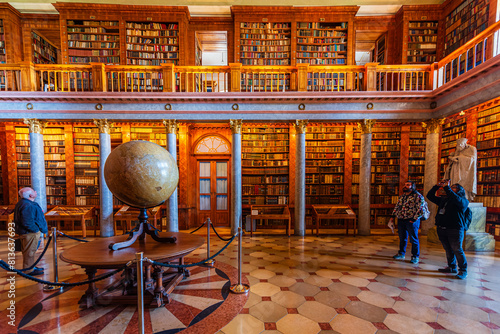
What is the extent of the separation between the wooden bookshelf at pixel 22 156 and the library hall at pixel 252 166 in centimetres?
5

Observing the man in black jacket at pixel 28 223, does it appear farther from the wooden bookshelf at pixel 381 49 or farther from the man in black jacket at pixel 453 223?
the wooden bookshelf at pixel 381 49

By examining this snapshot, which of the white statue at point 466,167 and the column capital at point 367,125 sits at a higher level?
the column capital at point 367,125

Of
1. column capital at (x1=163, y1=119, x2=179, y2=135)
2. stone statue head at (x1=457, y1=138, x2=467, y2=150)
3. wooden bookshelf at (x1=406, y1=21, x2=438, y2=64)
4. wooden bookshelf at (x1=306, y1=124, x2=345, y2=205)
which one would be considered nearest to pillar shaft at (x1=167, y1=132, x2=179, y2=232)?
column capital at (x1=163, y1=119, x2=179, y2=135)

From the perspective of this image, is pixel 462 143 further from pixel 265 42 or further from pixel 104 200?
pixel 104 200

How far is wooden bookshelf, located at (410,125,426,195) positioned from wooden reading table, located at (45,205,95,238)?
10.9 m

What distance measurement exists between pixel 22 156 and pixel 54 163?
108cm

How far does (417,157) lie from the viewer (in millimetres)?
7902

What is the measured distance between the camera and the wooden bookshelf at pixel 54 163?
776 centimetres

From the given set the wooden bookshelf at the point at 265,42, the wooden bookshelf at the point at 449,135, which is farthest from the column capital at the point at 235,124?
the wooden bookshelf at the point at 449,135

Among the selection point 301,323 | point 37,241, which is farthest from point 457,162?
point 37,241

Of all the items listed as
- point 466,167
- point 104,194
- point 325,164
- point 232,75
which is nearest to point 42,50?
point 104,194

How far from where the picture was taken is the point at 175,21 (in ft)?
24.4

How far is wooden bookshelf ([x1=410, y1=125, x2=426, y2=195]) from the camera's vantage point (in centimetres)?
785

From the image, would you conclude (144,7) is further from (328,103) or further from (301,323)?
(301,323)
